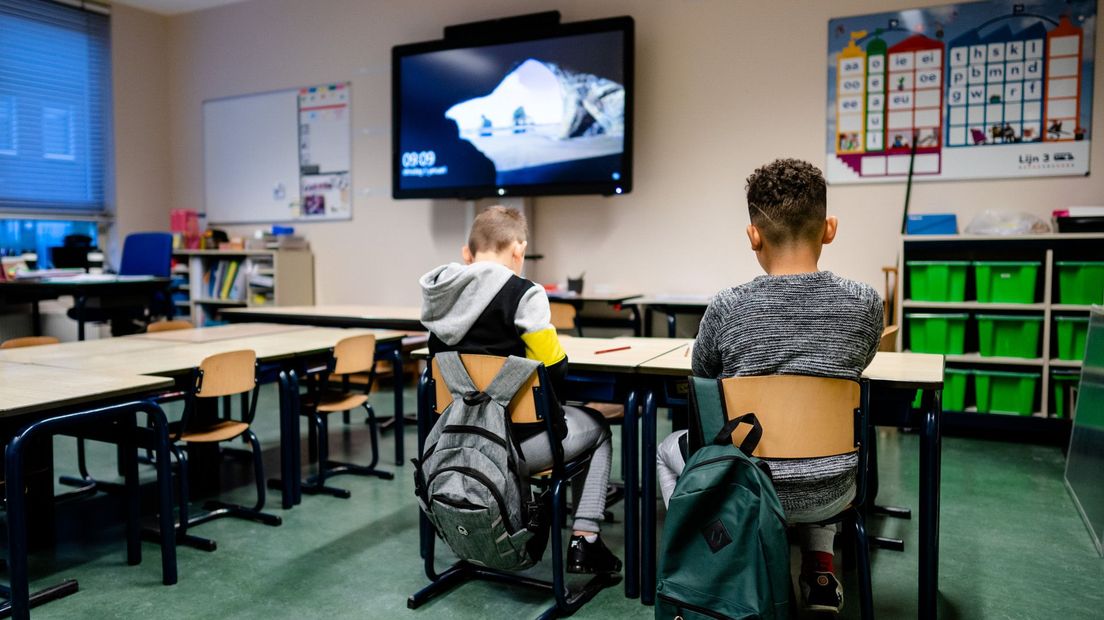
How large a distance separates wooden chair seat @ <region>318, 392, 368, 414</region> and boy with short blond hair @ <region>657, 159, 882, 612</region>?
198 cm

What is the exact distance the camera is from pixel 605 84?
4.87 m

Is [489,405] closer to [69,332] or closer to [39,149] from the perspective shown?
[69,332]

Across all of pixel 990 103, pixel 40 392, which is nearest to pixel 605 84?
pixel 990 103

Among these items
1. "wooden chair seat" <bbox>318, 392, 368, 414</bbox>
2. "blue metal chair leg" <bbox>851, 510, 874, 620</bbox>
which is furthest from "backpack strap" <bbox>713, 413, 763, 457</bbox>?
"wooden chair seat" <bbox>318, 392, 368, 414</bbox>

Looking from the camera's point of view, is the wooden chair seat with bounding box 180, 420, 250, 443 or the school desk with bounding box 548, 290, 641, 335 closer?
the wooden chair seat with bounding box 180, 420, 250, 443

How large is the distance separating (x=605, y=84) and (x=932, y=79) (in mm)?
1878

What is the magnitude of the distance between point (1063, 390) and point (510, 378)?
3.33 meters

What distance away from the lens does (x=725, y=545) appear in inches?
57.6

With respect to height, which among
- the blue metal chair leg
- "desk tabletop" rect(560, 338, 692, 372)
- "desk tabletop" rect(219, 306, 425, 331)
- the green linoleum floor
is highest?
"desk tabletop" rect(560, 338, 692, 372)

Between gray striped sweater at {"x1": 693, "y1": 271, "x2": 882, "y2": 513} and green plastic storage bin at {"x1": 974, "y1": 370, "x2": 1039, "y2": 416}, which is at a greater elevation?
gray striped sweater at {"x1": 693, "y1": 271, "x2": 882, "y2": 513}

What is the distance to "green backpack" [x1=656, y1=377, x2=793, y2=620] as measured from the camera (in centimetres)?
144

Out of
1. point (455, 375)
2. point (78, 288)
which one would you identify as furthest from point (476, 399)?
point (78, 288)

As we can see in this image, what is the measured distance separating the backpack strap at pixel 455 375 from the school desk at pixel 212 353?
3.45ft

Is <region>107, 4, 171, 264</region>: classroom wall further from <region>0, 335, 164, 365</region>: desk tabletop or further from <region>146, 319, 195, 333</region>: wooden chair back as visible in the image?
<region>0, 335, 164, 365</region>: desk tabletop
